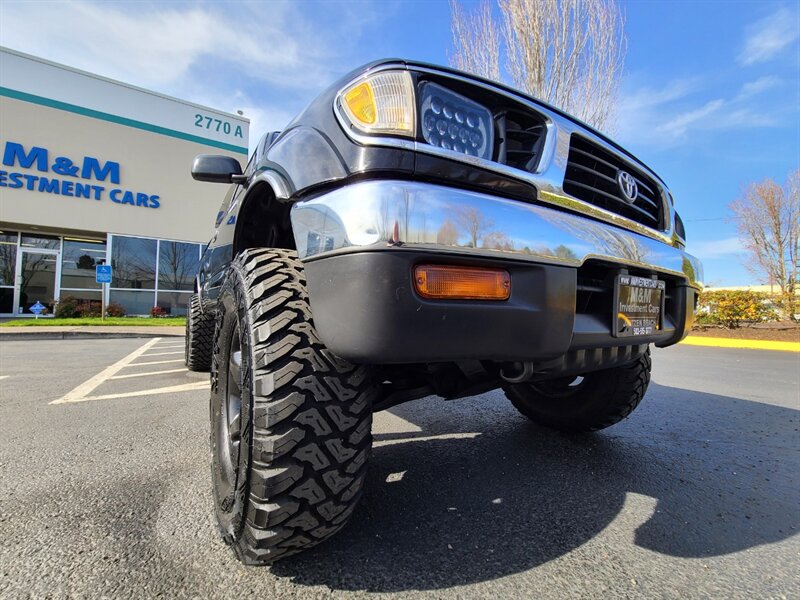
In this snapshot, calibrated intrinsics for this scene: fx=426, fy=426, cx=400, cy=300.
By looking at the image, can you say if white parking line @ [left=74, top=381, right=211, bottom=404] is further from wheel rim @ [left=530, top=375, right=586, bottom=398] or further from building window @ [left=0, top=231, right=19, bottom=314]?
building window @ [left=0, top=231, right=19, bottom=314]

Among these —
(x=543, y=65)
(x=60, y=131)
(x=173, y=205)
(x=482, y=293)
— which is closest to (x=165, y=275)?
(x=173, y=205)

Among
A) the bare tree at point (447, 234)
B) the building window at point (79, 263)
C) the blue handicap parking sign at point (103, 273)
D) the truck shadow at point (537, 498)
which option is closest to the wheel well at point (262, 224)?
the bare tree at point (447, 234)

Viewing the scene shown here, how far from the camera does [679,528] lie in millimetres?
1611

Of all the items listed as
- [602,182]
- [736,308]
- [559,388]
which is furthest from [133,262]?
[736,308]

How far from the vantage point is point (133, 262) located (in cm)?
1464

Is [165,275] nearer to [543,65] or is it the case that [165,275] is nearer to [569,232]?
[543,65]

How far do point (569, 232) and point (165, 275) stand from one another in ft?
54.3

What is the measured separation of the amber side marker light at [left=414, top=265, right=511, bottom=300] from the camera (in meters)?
1.03

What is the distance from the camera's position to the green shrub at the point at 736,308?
1222 centimetres

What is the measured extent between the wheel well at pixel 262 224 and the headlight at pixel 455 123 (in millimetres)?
944

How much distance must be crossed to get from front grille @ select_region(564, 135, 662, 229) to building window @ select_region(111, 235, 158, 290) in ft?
53.5

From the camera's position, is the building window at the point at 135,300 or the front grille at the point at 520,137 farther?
the building window at the point at 135,300

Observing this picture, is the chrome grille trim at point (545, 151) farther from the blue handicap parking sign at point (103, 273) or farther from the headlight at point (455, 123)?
the blue handicap parking sign at point (103, 273)

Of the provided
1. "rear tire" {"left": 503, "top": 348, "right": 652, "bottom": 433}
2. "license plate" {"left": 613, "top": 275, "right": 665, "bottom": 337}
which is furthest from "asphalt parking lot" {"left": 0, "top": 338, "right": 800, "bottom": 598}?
"license plate" {"left": 613, "top": 275, "right": 665, "bottom": 337}
